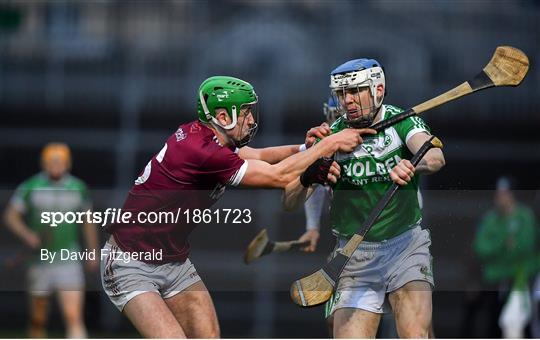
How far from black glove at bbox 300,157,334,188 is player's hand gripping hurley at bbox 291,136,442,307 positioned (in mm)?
241

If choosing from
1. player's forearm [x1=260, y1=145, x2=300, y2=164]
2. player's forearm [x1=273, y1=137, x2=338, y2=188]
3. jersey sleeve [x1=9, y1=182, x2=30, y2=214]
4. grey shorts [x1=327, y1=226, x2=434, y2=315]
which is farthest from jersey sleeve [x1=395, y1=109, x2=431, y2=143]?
jersey sleeve [x1=9, y1=182, x2=30, y2=214]

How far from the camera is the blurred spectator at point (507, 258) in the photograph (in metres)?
8.47

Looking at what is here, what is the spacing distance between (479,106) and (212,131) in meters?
4.38

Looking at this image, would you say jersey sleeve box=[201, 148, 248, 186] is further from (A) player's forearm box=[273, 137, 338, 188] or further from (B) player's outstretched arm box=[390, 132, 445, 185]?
(B) player's outstretched arm box=[390, 132, 445, 185]

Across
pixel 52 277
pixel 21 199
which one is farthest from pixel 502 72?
pixel 52 277

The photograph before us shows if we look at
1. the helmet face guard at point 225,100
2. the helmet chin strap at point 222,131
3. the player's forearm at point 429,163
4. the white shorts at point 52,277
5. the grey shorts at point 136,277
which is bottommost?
the white shorts at point 52,277

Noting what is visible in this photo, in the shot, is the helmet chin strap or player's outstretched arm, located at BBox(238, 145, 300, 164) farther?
player's outstretched arm, located at BBox(238, 145, 300, 164)

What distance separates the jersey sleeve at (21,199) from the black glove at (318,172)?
3.37 m

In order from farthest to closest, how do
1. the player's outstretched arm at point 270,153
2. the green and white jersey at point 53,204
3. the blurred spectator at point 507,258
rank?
the blurred spectator at point 507,258 → the green and white jersey at point 53,204 → the player's outstretched arm at point 270,153

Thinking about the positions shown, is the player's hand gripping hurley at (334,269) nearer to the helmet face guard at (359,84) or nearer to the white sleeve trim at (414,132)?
the white sleeve trim at (414,132)

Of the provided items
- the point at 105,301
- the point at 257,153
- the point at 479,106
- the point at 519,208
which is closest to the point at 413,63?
the point at 479,106

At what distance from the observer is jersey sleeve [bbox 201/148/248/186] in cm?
537

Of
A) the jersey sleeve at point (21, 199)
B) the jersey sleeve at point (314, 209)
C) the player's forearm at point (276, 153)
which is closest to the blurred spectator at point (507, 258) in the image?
the jersey sleeve at point (314, 209)

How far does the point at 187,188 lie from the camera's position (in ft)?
17.8
